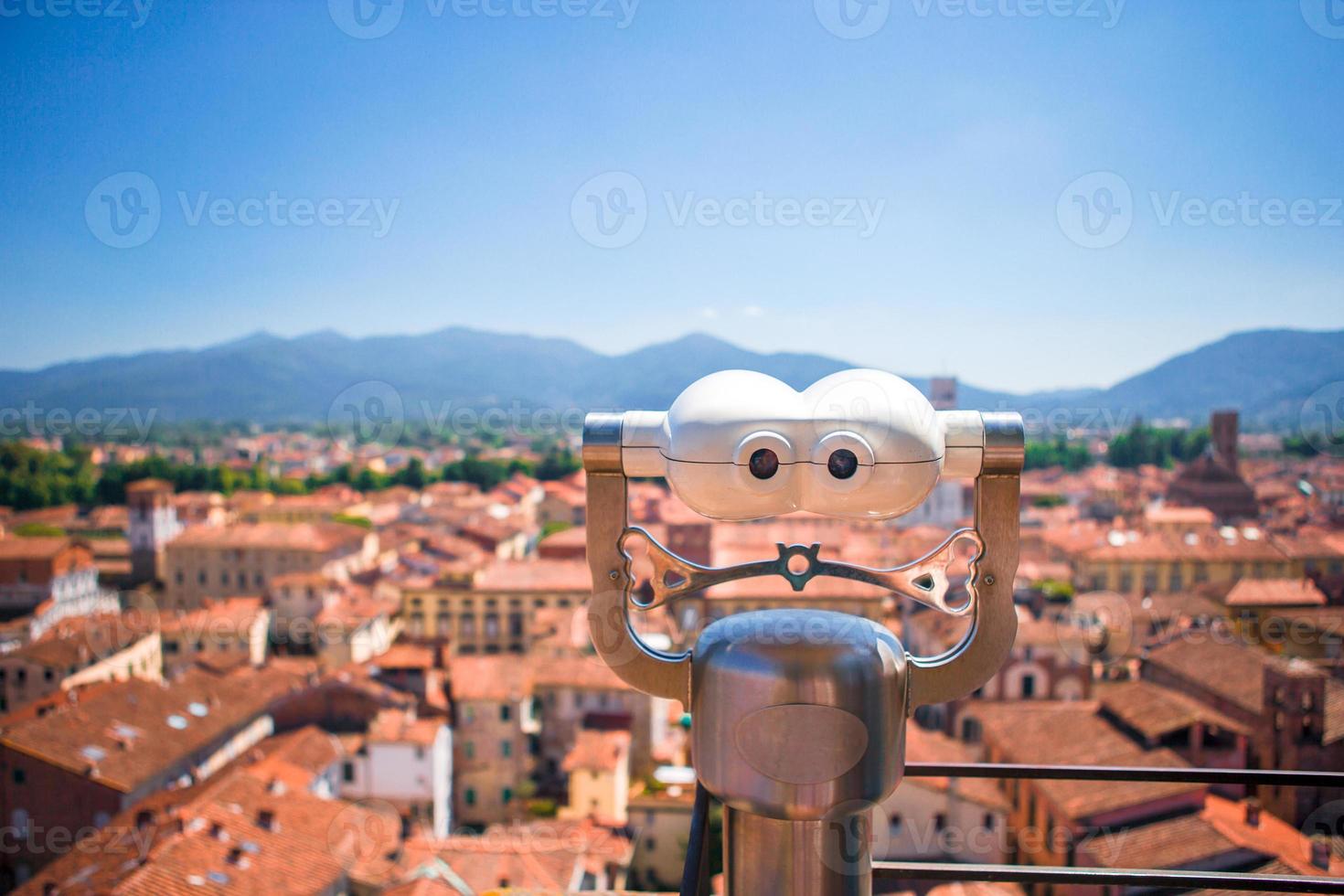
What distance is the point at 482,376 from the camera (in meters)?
118

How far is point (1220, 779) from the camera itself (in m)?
1.33

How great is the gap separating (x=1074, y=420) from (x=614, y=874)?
10.1m

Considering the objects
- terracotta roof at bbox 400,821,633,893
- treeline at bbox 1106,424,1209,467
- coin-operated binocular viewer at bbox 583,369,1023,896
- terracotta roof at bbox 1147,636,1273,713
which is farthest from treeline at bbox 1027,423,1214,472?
coin-operated binocular viewer at bbox 583,369,1023,896

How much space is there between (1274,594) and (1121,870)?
25336mm

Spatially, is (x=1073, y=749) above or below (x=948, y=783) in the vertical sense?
above

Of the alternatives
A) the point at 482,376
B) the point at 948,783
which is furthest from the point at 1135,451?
the point at 482,376

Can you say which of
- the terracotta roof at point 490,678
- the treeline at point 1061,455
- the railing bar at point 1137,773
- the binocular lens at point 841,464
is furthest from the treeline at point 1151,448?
the binocular lens at point 841,464

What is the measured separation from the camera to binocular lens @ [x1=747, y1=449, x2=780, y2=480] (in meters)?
1.05

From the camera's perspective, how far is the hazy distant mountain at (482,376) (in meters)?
72.5

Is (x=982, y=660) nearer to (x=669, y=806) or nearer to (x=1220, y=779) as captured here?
(x=1220, y=779)

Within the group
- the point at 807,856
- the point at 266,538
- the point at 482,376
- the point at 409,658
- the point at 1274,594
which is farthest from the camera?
the point at 482,376

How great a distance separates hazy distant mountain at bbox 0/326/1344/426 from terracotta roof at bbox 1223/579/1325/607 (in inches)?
1360

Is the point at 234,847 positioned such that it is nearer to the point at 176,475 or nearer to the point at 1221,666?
the point at 1221,666

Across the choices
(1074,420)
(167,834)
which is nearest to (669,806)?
(167,834)
